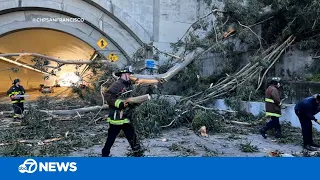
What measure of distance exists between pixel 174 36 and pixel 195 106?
5.39 m

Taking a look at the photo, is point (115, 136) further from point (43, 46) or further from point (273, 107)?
point (43, 46)

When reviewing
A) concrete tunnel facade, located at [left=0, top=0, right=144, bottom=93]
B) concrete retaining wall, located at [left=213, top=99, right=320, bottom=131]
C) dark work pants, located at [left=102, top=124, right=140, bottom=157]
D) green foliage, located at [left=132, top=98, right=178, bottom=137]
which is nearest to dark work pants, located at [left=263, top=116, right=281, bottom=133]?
concrete retaining wall, located at [left=213, top=99, right=320, bottom=131]

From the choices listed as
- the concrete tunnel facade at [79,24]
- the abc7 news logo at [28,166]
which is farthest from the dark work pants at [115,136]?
the concrete tunnel facade at [79,24]

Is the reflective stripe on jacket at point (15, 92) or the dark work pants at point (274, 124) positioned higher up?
the reflective stripe on jacket at point (15, 92)

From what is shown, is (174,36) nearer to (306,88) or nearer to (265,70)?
(265,70)

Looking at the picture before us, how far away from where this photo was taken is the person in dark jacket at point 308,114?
5703 millimetres

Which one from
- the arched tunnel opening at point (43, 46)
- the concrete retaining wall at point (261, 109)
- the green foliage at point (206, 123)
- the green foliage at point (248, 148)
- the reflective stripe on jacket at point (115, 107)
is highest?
the arched tunnel opening at point (43, 46)

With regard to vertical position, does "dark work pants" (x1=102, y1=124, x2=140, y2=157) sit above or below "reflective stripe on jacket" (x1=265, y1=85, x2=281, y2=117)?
below

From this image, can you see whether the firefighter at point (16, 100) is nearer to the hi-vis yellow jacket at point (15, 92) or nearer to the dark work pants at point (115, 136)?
the hi-vis yellow jacket at point (15, 92)

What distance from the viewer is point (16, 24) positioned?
11938 millimetres

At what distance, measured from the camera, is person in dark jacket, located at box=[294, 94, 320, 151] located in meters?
5.70

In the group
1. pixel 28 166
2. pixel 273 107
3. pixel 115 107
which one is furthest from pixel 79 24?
pixel 28 166

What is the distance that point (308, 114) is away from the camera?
5.71 meters

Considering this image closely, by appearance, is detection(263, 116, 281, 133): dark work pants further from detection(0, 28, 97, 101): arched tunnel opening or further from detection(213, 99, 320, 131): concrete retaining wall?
detection(0, 28, 97, 101): arched tunnel opening
